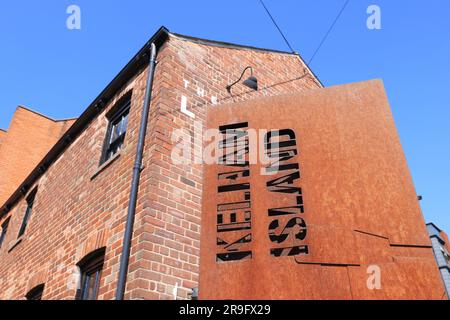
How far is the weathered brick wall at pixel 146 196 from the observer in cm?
448

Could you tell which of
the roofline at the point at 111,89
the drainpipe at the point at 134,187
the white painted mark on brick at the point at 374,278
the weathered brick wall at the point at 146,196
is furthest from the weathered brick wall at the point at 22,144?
the white painted mark on brick at the point at 374,278

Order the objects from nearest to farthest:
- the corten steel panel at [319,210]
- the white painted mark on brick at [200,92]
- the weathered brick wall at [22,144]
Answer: the corten steel panel at [319,210] < the white painted mark on brick at [200,92] < the weathered brick wall at [22,144]

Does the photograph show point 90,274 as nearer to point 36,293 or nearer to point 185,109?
point 36,293

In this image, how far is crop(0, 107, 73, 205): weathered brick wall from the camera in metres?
17.6

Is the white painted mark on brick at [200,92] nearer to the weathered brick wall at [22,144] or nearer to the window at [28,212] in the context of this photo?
the window at [28,212]

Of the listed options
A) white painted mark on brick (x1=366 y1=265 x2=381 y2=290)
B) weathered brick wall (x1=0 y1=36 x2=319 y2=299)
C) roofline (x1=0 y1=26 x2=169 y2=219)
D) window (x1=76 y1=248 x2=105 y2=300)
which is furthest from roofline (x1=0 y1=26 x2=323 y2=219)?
white painted mark on brick (x1=366 y1=265 x2=381 y2=290)

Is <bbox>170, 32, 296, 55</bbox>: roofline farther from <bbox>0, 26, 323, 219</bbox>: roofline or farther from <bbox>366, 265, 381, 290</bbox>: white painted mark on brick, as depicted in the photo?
<bbox>366, 265, 381, 290</bbox>: white painted mark on brick

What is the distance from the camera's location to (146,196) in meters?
4.66

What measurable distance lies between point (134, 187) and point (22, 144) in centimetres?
1675

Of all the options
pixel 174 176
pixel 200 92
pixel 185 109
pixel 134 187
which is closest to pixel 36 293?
pixel 134 187

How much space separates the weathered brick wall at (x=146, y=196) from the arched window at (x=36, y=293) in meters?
0.10

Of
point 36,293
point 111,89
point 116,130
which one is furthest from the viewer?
point 111,89
